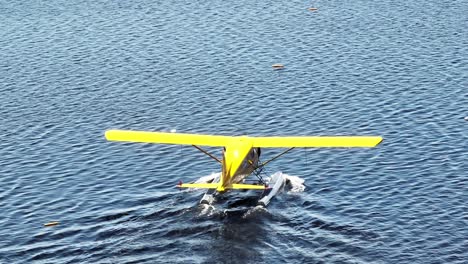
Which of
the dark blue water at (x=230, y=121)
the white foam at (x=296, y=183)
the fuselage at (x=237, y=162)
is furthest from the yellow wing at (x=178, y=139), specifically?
the white foam at (x=296, y=183)

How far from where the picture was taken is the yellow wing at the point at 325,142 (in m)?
46.1

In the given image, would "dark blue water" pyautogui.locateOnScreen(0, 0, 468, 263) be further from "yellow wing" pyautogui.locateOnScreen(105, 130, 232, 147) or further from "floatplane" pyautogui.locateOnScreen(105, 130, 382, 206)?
"yellow wing" pyautogui.locateOnScreen(105, 130, 232, 147)

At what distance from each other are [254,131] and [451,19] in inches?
1473

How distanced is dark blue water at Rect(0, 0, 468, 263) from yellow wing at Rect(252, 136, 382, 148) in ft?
11.5

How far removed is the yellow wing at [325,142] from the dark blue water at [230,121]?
11.5 ft

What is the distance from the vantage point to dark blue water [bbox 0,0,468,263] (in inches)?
1727

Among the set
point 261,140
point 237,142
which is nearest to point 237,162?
point 237,142

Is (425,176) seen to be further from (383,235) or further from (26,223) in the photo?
(26,223)

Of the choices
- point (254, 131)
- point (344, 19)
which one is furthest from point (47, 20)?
point (254, 131)

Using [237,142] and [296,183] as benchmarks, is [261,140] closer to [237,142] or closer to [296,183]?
[237,142]

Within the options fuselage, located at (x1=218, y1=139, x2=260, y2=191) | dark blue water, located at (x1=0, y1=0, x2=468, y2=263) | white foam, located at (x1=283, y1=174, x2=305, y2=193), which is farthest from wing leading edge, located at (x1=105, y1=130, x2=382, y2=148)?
white foam, located at (x1=283, y1=174, x2=305, y2=193)

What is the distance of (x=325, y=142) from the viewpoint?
4706cm

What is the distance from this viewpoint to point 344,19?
3634 inches

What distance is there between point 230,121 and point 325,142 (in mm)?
17907
